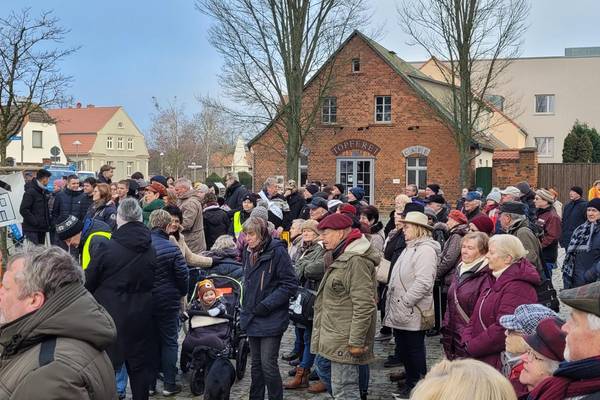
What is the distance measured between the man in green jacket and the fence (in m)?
26.6

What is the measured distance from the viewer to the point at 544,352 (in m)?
3.46

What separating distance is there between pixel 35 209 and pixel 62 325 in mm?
10739

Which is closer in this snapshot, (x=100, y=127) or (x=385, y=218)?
(x=385, y=218)

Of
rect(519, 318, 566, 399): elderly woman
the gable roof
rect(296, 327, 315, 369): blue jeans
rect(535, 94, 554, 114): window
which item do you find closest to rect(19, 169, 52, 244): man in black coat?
rect(296, 327, 315, 369): blue jeans

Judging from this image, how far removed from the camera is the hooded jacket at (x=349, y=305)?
19.0 ft

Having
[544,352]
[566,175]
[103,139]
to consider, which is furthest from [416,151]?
[103,139]

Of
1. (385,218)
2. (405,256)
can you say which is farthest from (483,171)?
A: (405,256)

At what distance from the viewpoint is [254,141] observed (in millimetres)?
33062

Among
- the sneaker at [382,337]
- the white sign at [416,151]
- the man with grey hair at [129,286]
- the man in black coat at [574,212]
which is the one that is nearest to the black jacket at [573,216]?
the man in black coat at [574,212]

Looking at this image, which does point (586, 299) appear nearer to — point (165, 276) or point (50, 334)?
point (50, 334)

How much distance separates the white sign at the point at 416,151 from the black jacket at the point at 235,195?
18861mm

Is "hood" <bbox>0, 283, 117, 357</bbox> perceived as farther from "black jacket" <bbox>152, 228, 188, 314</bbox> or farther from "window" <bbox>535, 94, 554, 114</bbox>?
"window" <bbox>535, 94, 554, 114</bbox>

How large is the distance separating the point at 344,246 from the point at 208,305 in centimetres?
203

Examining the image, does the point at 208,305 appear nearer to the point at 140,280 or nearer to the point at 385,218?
the point at 140,280
